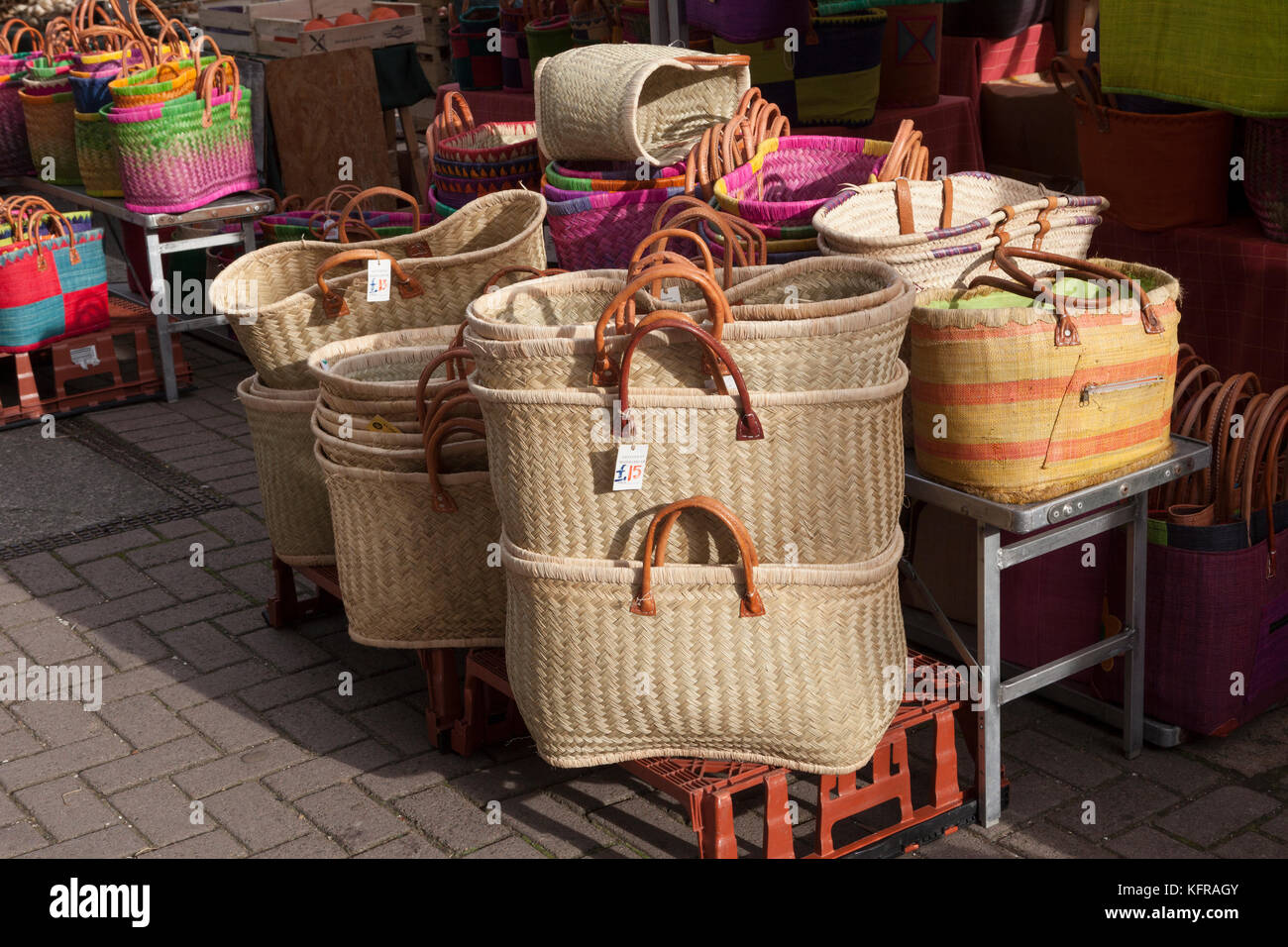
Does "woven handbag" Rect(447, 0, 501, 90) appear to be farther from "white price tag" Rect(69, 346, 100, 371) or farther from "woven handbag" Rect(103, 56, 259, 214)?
"white price tag" Rect(69, 346, 100, 371)

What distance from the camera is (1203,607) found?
3.33 meters

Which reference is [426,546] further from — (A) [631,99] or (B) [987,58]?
(B) [987,58]

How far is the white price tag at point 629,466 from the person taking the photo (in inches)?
106

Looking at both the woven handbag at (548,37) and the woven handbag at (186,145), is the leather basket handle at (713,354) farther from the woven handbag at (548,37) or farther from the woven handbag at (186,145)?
the woven handbag at (548,37)

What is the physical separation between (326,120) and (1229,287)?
4706mm

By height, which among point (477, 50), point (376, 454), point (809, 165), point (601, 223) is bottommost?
point (376, 454)

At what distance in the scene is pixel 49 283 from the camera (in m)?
6.12

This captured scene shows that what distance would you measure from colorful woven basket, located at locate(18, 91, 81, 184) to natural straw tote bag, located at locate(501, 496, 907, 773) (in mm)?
5294

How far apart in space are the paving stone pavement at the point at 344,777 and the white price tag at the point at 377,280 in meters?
1.02

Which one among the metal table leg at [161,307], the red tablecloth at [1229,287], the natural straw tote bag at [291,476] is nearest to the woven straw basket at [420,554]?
the natural straw tote bag at [291,476]

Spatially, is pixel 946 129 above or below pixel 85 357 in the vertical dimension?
above

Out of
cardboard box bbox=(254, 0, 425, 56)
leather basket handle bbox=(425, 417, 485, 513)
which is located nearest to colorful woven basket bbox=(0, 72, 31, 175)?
cardboard box bbox=(254, 0, 425, 56)

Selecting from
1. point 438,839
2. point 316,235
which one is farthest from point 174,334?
point 438,839

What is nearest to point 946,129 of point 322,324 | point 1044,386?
point 322,324
